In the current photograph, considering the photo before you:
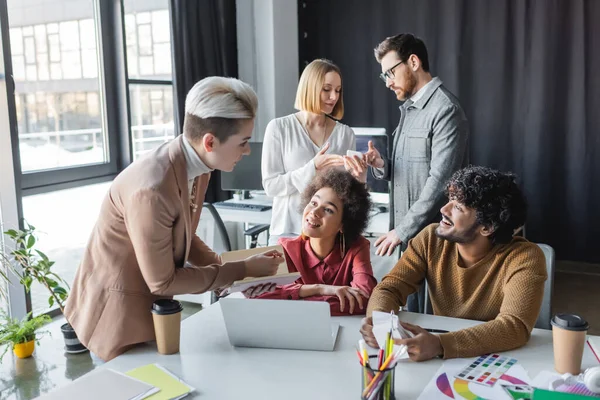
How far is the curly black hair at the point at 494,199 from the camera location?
5.59 ft

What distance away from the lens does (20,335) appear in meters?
3.07

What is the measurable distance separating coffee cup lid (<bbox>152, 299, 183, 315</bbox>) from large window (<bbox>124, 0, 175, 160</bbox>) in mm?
3090

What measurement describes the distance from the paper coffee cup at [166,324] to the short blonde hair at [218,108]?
0.42 m

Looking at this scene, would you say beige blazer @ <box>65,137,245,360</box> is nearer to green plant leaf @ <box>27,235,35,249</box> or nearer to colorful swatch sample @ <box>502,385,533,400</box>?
colorful swatch sample @ <box>502,385,533,400</box>

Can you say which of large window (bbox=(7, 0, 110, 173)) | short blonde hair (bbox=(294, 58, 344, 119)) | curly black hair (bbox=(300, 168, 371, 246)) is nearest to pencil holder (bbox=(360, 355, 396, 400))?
curly black hair (bbox=(300, 168, 371, 246))

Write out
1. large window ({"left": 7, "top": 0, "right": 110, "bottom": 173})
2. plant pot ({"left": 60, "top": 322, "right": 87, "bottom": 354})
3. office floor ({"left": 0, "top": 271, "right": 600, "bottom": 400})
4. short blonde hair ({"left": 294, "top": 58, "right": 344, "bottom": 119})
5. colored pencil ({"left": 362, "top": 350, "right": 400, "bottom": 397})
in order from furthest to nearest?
large window ({"left": 7, "top": 0, "right": 110, "bottom": 173})
plant pot ({"left": 60, "top": 322, "right": 87, "bottom": 354})
office floor ({"left": 0, "top": 271, "right": 600, "bottom": 400})
short blonde hair ({"left": 294, "top": 58, "right": 344, "bottom": 119})
colored pencil ({"left": 362, "top": 350, "right": 400, "bottom": 397})

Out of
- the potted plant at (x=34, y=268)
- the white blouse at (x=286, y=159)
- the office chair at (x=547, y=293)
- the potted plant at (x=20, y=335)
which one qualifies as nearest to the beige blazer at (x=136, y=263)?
the office chair at (x=547, y=293)

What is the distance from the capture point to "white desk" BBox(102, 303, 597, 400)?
1236 millimetres

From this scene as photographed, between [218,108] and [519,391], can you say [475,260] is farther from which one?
[218,108]

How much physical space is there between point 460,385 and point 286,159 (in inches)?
62.6

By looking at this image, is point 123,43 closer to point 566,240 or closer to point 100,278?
point 100,278

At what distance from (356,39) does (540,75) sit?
5.16ft

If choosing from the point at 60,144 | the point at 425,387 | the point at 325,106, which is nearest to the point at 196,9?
the point at 60,144

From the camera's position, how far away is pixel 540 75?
4430 millimetres
